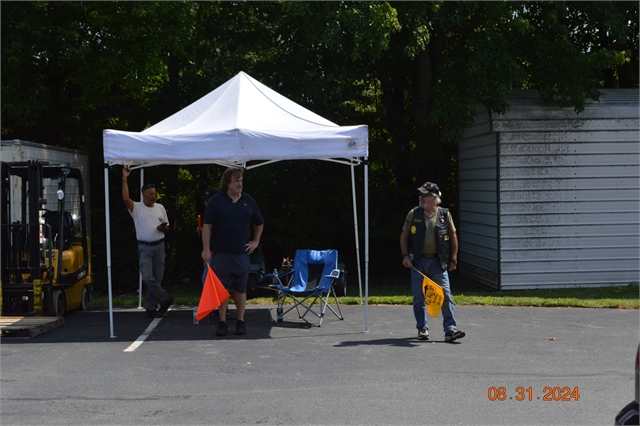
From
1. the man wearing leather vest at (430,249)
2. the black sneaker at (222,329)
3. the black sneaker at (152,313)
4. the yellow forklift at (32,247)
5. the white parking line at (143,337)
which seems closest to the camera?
the white parking line at (143,337)

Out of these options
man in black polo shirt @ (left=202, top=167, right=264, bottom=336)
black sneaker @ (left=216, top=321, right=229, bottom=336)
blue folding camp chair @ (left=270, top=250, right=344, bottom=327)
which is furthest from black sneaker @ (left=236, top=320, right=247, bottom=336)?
blue folding camp chair @ (left=270, top=250, right=344, bottom=327)

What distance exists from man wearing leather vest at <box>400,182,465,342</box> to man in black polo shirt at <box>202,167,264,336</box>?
1890mm

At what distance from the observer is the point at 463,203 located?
17562mm

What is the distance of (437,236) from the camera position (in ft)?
29.7

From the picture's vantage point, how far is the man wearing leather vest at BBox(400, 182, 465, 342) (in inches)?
356

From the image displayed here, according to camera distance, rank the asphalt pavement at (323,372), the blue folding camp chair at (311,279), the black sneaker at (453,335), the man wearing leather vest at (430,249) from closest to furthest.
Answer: the asphalt pavement at (323,372) < the black sneaker at (453,335) < the man wearing leather vest at (430,249) < the blue folding camp chair at (311,279)

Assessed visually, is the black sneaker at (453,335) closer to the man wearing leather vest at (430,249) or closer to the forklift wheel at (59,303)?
the man wearing leather vest at (430,249)

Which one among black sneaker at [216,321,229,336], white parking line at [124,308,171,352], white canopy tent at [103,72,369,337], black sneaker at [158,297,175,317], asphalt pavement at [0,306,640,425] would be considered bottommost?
asphalt pavement at [0,306,640,425]

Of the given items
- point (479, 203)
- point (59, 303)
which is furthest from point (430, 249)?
point (479, 203)

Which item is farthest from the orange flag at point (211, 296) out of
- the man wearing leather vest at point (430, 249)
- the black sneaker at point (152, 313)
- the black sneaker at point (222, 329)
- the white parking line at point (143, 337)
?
the man wearing leather vest at point (430, 249)

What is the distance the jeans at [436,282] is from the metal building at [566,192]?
248 inches

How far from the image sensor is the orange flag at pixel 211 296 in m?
9.27

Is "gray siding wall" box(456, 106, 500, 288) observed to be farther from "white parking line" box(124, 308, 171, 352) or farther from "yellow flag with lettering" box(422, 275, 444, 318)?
"white parking line" box(124, 308, 171, 352)

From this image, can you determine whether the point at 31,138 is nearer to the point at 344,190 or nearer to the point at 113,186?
the point at 113,186
